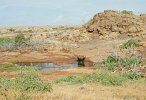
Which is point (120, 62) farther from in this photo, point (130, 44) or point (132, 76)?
point (130, 44)

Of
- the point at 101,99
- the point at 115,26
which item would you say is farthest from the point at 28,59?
the point at 101,99

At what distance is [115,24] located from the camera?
59.2 m

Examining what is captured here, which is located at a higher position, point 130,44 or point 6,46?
point 130,44

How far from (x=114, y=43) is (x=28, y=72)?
37805mm

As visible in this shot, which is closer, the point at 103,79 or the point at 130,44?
the point at 103,79

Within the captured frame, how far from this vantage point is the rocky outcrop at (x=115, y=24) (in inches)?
2320

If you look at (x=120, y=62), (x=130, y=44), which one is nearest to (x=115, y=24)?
(x=130, y=44)

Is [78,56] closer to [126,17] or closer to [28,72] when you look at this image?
[126,17]

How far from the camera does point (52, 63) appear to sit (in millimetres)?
40906

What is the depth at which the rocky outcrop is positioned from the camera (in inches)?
2320

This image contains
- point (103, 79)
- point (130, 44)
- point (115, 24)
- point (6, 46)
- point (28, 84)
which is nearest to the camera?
point (28, 84)

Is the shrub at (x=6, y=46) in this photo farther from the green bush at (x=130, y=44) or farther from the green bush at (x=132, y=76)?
the green bush at (x=132, y=76)

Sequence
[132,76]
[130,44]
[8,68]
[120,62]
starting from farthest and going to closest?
[130,44], [8,68], [120,62], [132,76]

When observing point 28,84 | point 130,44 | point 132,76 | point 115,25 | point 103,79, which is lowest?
point 132,76
